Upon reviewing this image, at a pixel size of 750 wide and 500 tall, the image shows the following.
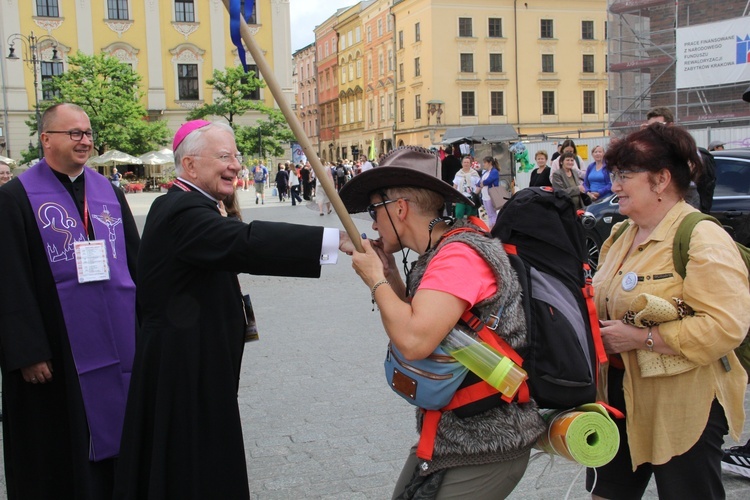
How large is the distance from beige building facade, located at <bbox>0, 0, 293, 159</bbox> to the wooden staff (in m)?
49.0

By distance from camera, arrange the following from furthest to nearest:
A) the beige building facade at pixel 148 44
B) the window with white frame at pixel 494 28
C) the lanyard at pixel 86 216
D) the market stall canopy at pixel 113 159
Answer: the window with white frame at pixel 494 28 → the beige building facade at pixel 148 44 → the market stall canopy at pixel 113 159 → the lanyard at pixel 86 216

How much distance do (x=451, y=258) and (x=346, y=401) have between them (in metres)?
3.76

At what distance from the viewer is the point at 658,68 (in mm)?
27438

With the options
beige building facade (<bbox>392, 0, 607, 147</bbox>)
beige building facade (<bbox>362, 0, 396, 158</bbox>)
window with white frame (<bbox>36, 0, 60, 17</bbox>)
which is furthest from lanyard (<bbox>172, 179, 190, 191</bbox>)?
beige building facade (<bbox>362, 0, 396, 158</bbox>)

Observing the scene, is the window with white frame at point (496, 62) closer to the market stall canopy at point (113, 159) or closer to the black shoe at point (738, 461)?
the market stall canopy at point (113, 159)

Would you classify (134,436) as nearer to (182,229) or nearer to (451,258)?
(182,229)

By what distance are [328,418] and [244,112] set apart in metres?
44.8

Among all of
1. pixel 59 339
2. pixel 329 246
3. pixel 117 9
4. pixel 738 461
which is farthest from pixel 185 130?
pixel 117 9

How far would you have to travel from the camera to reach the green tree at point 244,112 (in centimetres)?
4725

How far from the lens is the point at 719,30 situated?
2442 centimetres

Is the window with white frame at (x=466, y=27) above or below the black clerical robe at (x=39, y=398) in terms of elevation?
above

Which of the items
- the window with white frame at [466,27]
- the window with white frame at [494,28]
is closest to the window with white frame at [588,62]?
the window with white frame at [494,28]

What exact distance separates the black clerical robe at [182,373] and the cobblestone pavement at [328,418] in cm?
121

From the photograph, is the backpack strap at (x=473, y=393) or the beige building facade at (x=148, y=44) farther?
the beige building facade at (x=148, y=44)
